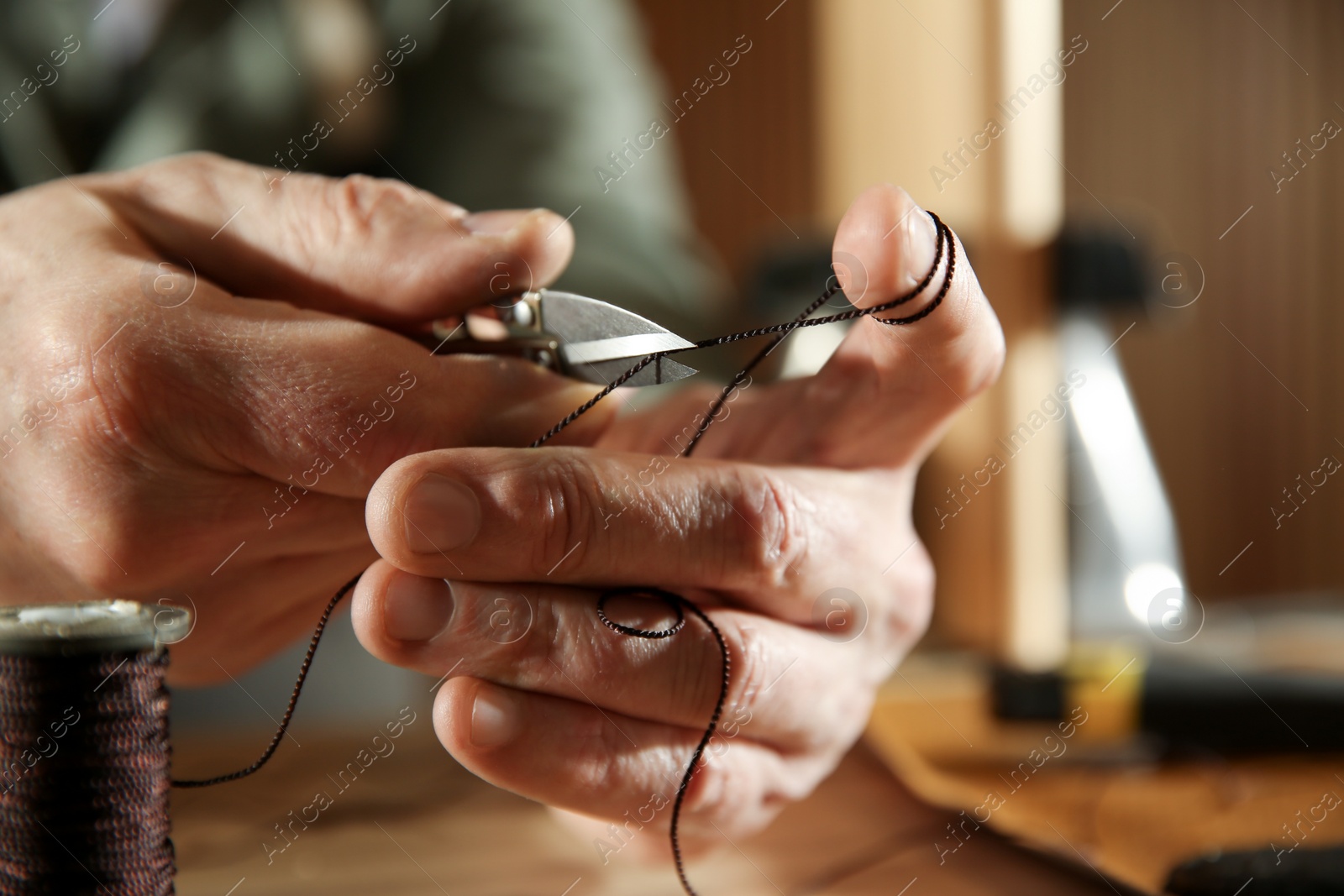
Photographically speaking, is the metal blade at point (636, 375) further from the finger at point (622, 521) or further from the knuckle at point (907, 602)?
the knuckle at point (907, 602)

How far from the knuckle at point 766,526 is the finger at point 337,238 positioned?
14cm

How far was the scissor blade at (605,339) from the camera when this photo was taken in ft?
1.35

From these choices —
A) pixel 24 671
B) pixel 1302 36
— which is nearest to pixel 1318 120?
pixel 1302 36

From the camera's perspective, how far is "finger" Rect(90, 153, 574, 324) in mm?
426

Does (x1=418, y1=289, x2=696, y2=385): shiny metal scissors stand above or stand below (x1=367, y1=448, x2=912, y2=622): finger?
above

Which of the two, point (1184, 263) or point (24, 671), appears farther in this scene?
point (1184, 263)

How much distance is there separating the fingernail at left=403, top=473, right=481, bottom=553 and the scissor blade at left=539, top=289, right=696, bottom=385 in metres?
0.09

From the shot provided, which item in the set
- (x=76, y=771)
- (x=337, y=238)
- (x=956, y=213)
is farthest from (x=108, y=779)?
(x=956, y=213)

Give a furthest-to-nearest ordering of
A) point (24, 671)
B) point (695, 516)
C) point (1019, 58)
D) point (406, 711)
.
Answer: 1. point (1019, 58)
2. point (406, 711)
3. point (695, 516)
4. point (24, 671)

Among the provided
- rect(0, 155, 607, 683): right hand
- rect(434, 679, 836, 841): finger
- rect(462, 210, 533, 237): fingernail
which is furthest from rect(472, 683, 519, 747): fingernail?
rect(462, 210, 533, 237): fingernail

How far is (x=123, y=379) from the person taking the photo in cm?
38

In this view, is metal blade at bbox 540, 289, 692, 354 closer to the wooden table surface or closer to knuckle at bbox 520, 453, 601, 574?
knuckle at bbox 520, 453, 601, 574

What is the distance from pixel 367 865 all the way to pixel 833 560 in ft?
1.05

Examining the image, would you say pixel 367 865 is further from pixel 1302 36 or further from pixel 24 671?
pixel 1302 36
